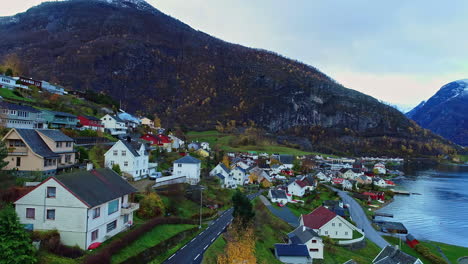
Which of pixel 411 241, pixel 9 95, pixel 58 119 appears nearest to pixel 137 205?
pixel 58 119

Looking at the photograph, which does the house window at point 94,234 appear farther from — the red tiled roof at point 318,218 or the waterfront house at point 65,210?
the red tiled roof at point 318,218

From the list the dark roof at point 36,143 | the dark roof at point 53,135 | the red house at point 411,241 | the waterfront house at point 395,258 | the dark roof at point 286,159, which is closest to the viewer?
the waterfront house at point 395,258

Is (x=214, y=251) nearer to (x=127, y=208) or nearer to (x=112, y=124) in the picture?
(x=127, y=208)

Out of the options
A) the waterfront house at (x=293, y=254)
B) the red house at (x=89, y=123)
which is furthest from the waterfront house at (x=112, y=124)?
the waterfront house at (x=293, y=254)

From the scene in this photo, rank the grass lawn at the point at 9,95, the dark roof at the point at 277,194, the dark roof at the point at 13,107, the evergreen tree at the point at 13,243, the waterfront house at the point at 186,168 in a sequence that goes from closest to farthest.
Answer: the evergreen tree at the point at 13,243, the dark roof at the point at 13,107, the waterfront house at the point at 186,168, the dark roof at the point at 277,194, the grass lawn at the point at 9,95

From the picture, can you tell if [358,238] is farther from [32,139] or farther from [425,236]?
[32,139]

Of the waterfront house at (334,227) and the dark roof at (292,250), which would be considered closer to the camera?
the dark roof at (292,250)
